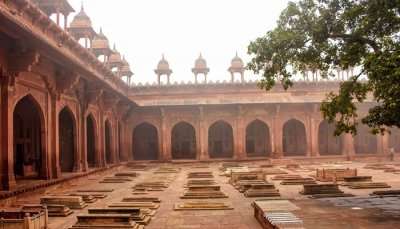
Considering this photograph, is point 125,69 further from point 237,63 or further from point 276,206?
point 276,206

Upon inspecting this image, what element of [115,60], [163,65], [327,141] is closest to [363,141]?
[327,141]

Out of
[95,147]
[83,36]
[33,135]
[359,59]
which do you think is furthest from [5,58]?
[83,36]

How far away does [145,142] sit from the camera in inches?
1268

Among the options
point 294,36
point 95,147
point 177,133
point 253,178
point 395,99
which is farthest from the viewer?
point 177,133

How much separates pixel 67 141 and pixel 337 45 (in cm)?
1288

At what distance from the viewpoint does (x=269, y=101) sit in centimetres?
2970

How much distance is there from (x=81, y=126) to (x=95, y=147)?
281 centimetres

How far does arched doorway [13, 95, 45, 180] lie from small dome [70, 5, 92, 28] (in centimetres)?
1091

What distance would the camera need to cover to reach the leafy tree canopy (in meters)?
9.45

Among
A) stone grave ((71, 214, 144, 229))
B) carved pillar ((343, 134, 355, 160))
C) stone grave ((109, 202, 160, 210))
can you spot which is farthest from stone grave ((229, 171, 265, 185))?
carved pillar ((343, 134, 355, 160))

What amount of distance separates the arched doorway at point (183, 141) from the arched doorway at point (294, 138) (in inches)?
244

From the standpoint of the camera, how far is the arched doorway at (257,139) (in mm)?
32250

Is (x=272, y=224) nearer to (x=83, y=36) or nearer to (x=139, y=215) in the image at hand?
(x=139, y=215)

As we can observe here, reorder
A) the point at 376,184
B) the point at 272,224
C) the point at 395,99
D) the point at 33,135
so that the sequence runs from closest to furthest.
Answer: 1. the point at 272,224
2. the point at 395,99
3. the point at 376,184
4. the point at 33,135
